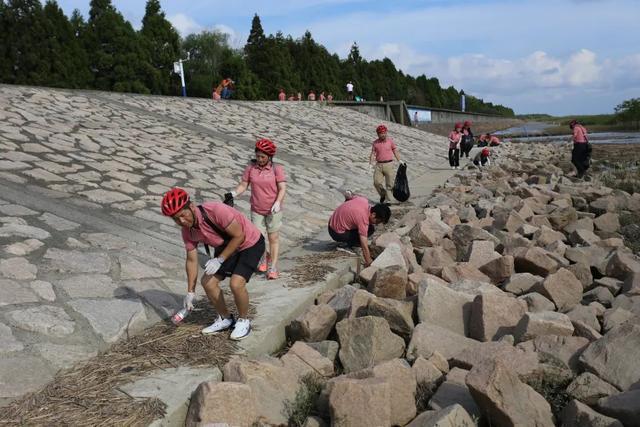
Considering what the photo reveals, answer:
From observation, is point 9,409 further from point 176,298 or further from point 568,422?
point 568,422

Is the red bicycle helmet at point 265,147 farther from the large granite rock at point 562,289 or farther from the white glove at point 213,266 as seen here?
the large granite rock at point 562,289

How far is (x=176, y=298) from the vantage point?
4430 mm

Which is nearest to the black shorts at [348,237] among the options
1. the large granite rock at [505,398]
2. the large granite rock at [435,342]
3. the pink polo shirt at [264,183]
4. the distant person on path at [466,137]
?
the pink polo shirt at [264,183]

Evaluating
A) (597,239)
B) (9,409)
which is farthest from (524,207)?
(9,409)

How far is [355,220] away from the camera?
225 inches

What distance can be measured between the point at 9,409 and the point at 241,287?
1.45 m

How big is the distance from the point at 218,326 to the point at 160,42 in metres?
40.1

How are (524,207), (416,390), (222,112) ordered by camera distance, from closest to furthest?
(416,390) → (524,207) → (222,112)

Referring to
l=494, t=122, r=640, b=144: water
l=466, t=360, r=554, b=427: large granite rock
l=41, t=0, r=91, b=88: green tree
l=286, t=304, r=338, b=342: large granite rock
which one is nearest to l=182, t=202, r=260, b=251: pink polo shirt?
l=286, t=304, r=338, b=342: large granite rock

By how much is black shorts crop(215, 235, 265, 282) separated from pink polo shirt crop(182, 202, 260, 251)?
0.13ft

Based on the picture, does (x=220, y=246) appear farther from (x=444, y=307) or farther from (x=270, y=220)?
(x=270, y=220)

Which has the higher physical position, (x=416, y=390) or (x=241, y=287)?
(x=241, y=287)

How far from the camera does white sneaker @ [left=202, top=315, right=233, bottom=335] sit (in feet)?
12.1

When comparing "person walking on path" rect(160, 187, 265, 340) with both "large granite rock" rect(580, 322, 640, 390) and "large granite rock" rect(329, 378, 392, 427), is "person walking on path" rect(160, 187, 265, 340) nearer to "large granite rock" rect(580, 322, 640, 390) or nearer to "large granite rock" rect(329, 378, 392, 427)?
"large granite rock" rect(329, 378, 392, 427)
